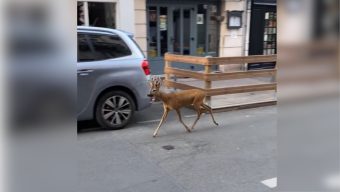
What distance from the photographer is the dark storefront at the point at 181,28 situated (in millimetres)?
10969

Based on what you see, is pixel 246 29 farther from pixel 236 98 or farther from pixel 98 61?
pixel 98 61

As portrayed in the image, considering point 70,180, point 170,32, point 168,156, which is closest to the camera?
point 70,180

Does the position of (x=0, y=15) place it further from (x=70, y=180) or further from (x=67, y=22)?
(x=70, y=180)

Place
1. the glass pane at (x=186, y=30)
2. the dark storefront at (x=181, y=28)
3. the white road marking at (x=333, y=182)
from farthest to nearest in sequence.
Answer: the glass pane at (x=186, y=30)
the dark storefront at (x=181, y=28)
the white road marking at (x=333, y=182)

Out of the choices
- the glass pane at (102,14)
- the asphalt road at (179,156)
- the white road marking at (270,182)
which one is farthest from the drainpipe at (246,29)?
the white road marking at (270,182)

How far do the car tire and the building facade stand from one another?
431 centimetres

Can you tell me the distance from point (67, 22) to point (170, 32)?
34.4 ft

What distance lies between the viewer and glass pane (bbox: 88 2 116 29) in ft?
32.1

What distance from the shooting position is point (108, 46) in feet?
18.6

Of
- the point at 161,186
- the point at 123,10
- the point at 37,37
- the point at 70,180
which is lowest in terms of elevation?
the point at 161,186

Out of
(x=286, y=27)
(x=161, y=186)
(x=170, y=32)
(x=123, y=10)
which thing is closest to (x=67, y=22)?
(x=286, y=27)

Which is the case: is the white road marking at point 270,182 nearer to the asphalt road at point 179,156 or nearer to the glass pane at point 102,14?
the asphalt road at point 179,156

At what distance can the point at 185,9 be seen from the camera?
11344 millimetres

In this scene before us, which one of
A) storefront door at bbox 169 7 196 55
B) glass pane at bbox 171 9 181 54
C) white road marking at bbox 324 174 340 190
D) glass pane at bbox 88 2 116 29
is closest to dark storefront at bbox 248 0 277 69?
storefront door at bbox 169 7 196 55
